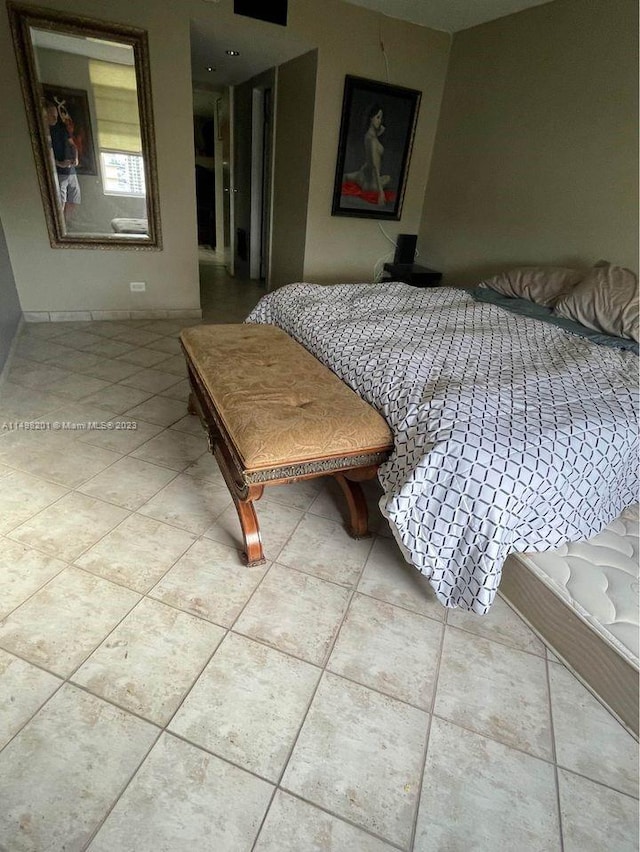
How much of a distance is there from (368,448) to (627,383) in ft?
3.50

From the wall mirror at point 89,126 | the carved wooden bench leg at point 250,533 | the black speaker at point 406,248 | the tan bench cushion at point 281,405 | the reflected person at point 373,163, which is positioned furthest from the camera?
the black speaker at point 406,248

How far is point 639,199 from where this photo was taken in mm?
2510

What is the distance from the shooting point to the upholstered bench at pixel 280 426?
4.37 feet

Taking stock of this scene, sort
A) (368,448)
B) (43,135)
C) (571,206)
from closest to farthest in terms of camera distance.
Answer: (368,448) → (571,206) → (43,135)

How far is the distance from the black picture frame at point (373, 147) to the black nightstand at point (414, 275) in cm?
57

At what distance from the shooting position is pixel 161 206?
11.8ft

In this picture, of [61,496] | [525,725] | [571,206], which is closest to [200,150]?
[571,206]

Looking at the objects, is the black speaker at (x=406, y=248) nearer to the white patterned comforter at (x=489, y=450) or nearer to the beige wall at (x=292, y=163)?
the beige wall at (x=292, y=163)

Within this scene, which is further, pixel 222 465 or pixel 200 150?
pixel 200 150

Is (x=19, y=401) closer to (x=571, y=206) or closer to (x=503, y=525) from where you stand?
(x=503, y=525)

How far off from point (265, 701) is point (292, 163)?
4.41 metres

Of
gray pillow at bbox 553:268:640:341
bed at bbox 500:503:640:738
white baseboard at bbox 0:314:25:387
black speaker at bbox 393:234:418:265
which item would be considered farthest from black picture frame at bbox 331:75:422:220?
bed at bbox 500:503:640:738

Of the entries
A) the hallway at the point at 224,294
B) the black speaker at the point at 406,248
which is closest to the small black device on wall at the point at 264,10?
the black speaker at the point at 406,248

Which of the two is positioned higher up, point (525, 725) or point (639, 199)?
point (639, 199)
